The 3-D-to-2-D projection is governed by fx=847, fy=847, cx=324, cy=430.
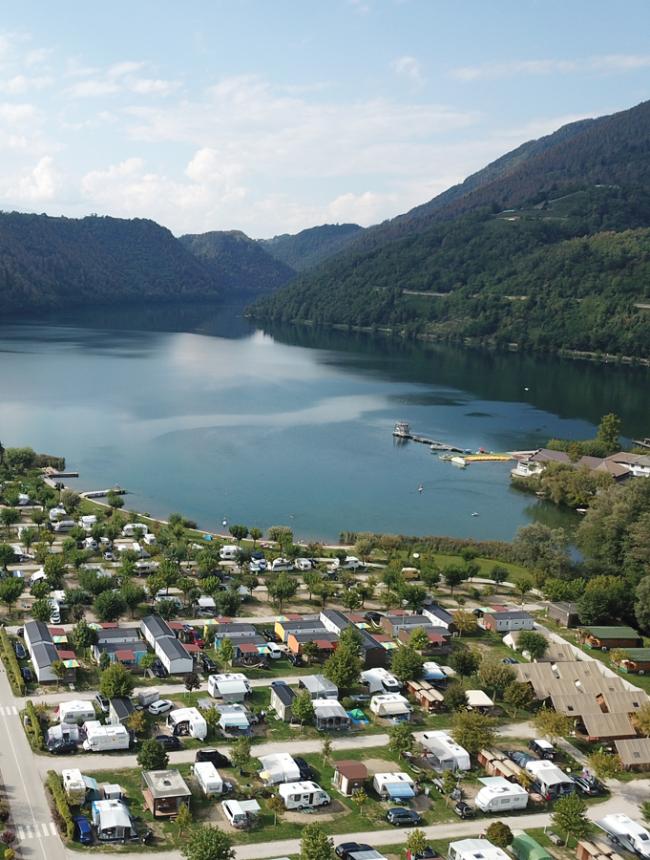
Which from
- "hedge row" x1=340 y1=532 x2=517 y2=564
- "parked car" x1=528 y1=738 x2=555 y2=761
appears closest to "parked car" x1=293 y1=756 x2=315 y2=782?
"parked car" x1=528 y1=738 x2=555 y2=761

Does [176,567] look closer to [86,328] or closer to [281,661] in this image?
[281,661]

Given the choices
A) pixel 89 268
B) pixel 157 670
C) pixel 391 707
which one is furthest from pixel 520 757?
pixel 89 268

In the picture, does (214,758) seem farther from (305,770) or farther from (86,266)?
(86,266)

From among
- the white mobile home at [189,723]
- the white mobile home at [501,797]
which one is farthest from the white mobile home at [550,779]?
the white mobile home at [189,723]

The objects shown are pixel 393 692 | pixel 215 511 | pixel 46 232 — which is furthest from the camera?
pixel 46 232

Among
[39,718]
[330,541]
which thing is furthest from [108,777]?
[330,541]

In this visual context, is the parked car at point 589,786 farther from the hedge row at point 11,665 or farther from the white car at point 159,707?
the hedge row at point 11,665

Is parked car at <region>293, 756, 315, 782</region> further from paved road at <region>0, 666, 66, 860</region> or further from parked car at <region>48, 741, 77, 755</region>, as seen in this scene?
paved road at <region>0, 666, 66, 860</region>

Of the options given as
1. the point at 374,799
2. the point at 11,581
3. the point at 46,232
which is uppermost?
the point at 46,232
